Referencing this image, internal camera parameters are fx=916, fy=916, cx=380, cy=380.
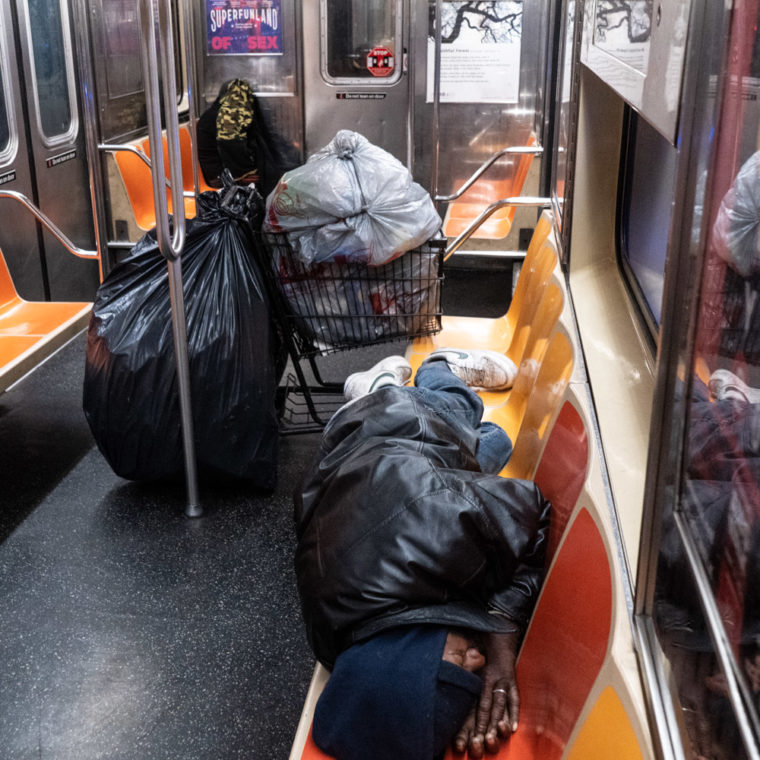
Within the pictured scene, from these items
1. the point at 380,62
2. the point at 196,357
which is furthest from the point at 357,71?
the point at 196,357

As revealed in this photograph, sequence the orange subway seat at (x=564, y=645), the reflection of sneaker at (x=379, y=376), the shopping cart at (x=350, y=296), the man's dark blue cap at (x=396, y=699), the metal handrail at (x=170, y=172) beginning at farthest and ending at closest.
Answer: the shopping cart at (x=350, y=296), the reflection of sneaker at (x=379, y=376), the metal handrail at (x=170, y=172), the man's dark blue cap at (x=396, y=699), the orange subway seat at (x=564, y=645)

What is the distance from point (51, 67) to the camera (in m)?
4.77

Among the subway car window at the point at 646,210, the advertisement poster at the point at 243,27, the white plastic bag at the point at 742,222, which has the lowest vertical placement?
the subway car window at the point at 646,210

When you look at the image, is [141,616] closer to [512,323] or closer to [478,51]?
[512,323]

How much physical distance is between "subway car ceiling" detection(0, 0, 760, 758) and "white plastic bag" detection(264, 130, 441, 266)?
483 mm

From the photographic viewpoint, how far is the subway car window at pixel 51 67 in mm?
4590

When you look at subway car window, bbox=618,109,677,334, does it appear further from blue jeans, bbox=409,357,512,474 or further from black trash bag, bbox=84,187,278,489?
black trash bag, bbox=84,187,278,489

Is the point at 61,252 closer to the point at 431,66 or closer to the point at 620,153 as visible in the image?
the point at 431,66

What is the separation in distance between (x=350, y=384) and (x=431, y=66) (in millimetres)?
3419

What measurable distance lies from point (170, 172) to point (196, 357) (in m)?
0.55

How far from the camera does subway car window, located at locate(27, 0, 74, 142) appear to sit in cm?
459

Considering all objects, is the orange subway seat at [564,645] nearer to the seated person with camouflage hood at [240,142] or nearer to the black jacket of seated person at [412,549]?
the black jacket of seated person at [412,549]

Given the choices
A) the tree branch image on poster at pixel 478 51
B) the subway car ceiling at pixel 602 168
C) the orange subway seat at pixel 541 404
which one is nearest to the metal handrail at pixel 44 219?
the subway car ceiling at pixel 602 168

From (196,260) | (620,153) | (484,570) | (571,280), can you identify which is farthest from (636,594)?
(196,260)
